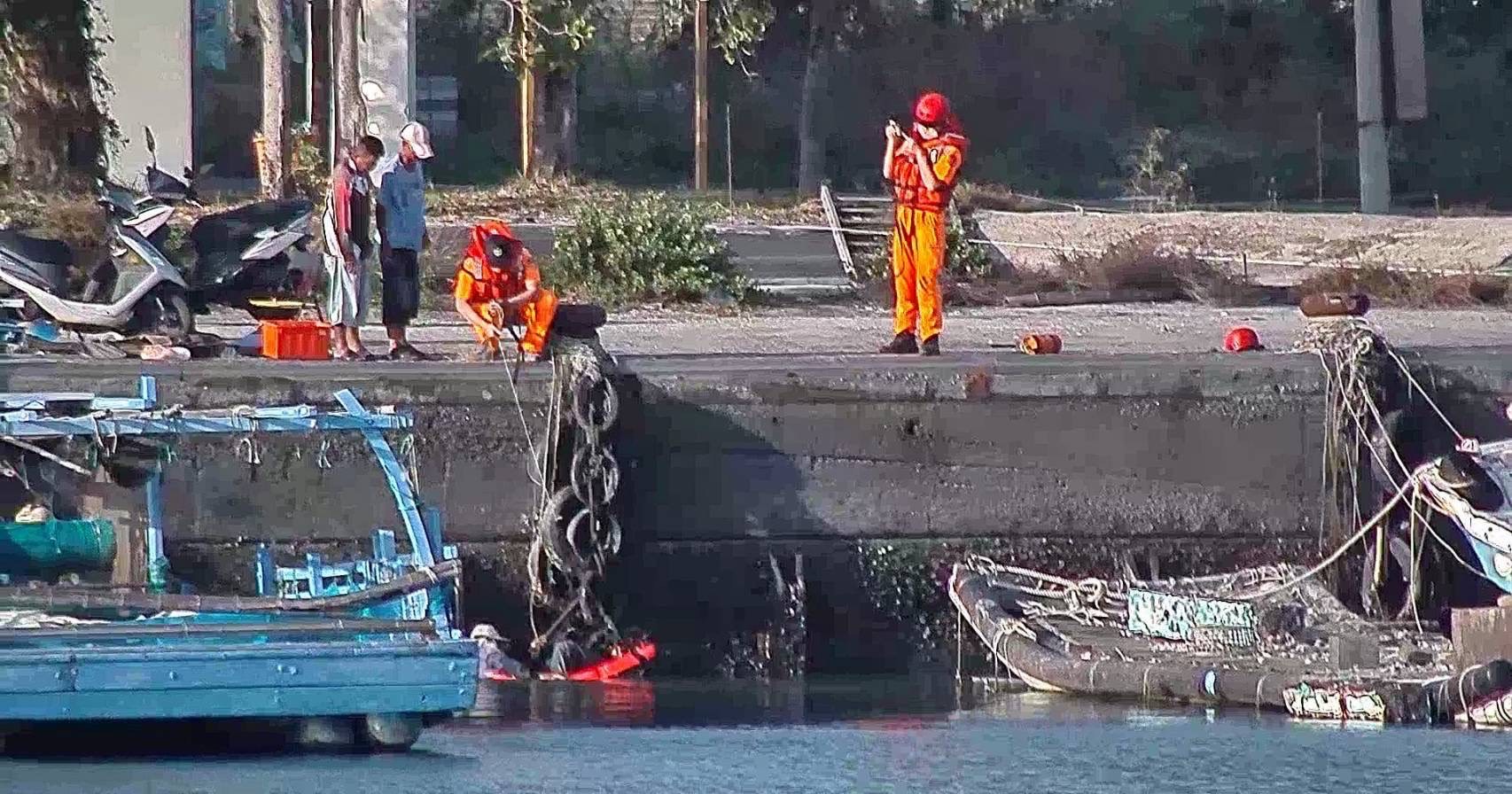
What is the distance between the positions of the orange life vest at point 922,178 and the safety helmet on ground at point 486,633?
3.45m

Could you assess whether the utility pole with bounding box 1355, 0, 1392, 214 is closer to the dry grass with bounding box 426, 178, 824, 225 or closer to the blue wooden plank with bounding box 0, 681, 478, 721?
the dry grass with bounding box 426, 178, 824, 225

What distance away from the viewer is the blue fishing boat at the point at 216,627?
10703mm

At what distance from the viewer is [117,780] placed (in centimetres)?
1041

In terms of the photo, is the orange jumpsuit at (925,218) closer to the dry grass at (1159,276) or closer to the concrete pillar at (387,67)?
the dry grass at (1159,276)

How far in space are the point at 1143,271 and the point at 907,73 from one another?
1934 cm

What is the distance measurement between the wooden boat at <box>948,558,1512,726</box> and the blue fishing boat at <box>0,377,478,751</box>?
297 centimetres

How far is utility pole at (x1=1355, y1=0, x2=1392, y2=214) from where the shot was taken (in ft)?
88.4

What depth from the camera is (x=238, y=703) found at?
10789mm

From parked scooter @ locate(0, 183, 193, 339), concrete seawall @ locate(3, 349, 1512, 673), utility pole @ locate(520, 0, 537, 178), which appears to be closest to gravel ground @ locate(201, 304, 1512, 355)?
parked scooter @ locate(0, 183, 193, 339)

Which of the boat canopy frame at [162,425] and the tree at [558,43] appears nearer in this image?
the boat canopy frame at [162,425]

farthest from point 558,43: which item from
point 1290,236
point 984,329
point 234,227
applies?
point 234,227

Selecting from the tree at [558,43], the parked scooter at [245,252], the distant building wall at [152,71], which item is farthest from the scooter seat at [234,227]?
the distant building wall at [152,71]

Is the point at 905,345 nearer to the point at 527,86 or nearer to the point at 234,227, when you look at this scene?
the point at 234,227

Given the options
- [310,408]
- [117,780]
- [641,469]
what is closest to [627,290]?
[641,469]
